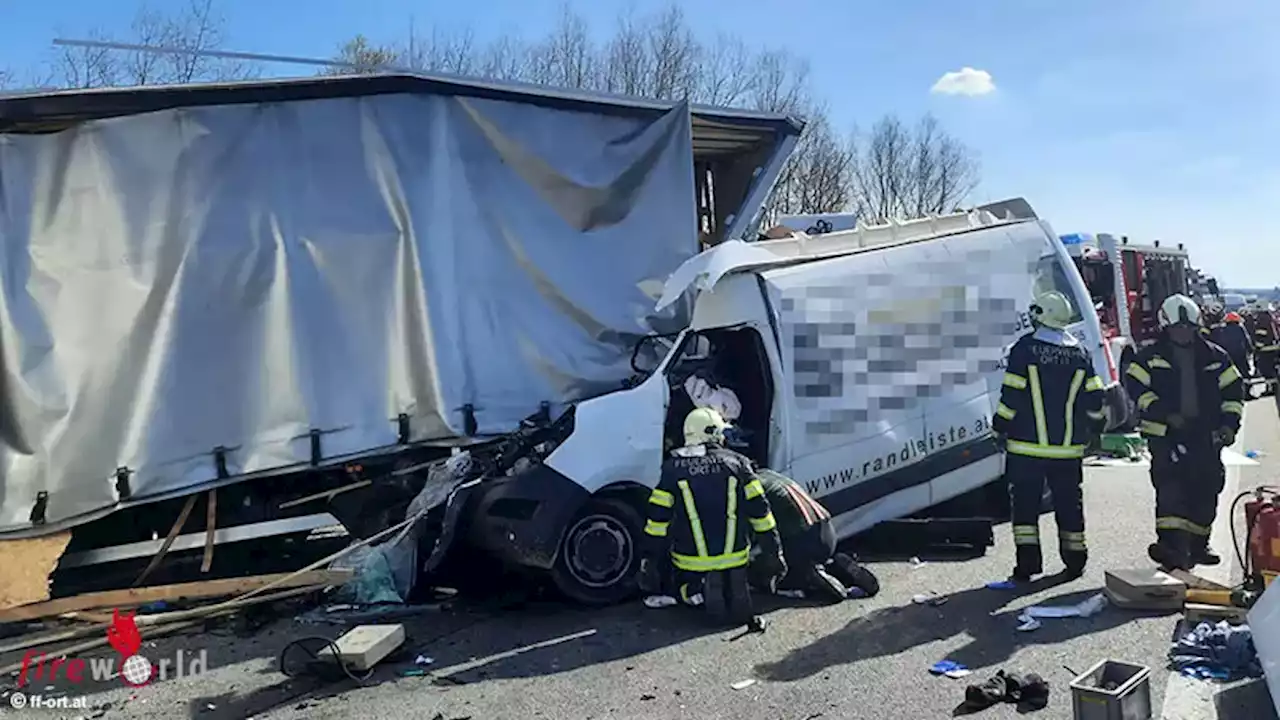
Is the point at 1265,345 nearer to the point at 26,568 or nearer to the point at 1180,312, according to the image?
the point at 1180,312

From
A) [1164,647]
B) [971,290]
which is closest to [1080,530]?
[1164,647]

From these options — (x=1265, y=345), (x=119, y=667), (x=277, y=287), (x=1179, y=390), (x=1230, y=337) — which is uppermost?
(x=277, y=287)

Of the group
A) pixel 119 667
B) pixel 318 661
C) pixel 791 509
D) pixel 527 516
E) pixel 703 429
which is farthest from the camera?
pixel 791 509

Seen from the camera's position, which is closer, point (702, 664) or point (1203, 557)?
point (702, 664)

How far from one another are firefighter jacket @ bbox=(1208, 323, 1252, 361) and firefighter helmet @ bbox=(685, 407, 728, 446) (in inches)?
342

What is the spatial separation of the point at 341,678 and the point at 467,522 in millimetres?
1424

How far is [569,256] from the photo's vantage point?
25.7 ft

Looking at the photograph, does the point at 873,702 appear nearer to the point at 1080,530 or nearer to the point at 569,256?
the point at 1080,530

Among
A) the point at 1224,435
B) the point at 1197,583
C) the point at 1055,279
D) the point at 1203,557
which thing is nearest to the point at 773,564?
the point at 1197,583

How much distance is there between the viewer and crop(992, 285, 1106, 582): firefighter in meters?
6.60

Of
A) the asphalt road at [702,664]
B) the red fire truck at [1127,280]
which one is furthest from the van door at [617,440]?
the red fire truck at [1127,280]

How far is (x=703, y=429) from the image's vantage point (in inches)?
245

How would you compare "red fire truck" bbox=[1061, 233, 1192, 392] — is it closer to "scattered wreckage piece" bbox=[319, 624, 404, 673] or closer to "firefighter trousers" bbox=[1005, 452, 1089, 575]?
"firefighter trousers" bbox=[1005, 452, 1089, 575]

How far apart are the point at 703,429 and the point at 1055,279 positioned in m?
3.85
